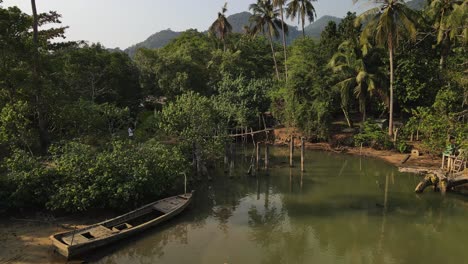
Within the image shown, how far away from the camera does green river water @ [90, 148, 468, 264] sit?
13016 millimetres

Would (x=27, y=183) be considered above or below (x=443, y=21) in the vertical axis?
below

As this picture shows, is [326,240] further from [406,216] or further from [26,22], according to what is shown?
[26,22]

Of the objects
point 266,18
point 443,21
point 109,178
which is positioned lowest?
point 109,178

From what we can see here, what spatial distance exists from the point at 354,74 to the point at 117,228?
23421 millimetres

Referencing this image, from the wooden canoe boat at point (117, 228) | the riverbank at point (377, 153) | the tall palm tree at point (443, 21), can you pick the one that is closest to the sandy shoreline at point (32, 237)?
the wooden canoe boat at point (117, 228)

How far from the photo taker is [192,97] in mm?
21562

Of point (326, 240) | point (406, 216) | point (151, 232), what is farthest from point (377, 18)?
point (151, 232)

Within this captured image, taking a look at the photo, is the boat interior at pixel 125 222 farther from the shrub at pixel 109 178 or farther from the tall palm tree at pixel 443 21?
the tall palm tree at pixel 443 21

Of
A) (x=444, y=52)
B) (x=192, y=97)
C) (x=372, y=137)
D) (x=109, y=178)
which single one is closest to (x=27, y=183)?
(x=109, y=178)

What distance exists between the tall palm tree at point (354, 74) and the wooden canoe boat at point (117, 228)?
60.0ft

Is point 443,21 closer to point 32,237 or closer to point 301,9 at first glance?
point 301,9

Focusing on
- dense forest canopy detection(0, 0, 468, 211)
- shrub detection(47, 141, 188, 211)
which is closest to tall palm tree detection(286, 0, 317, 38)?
dense forest canopy detection(0, 0, 468, 211)

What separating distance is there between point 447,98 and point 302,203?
536 inches

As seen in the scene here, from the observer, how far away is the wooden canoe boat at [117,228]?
12094 mm
